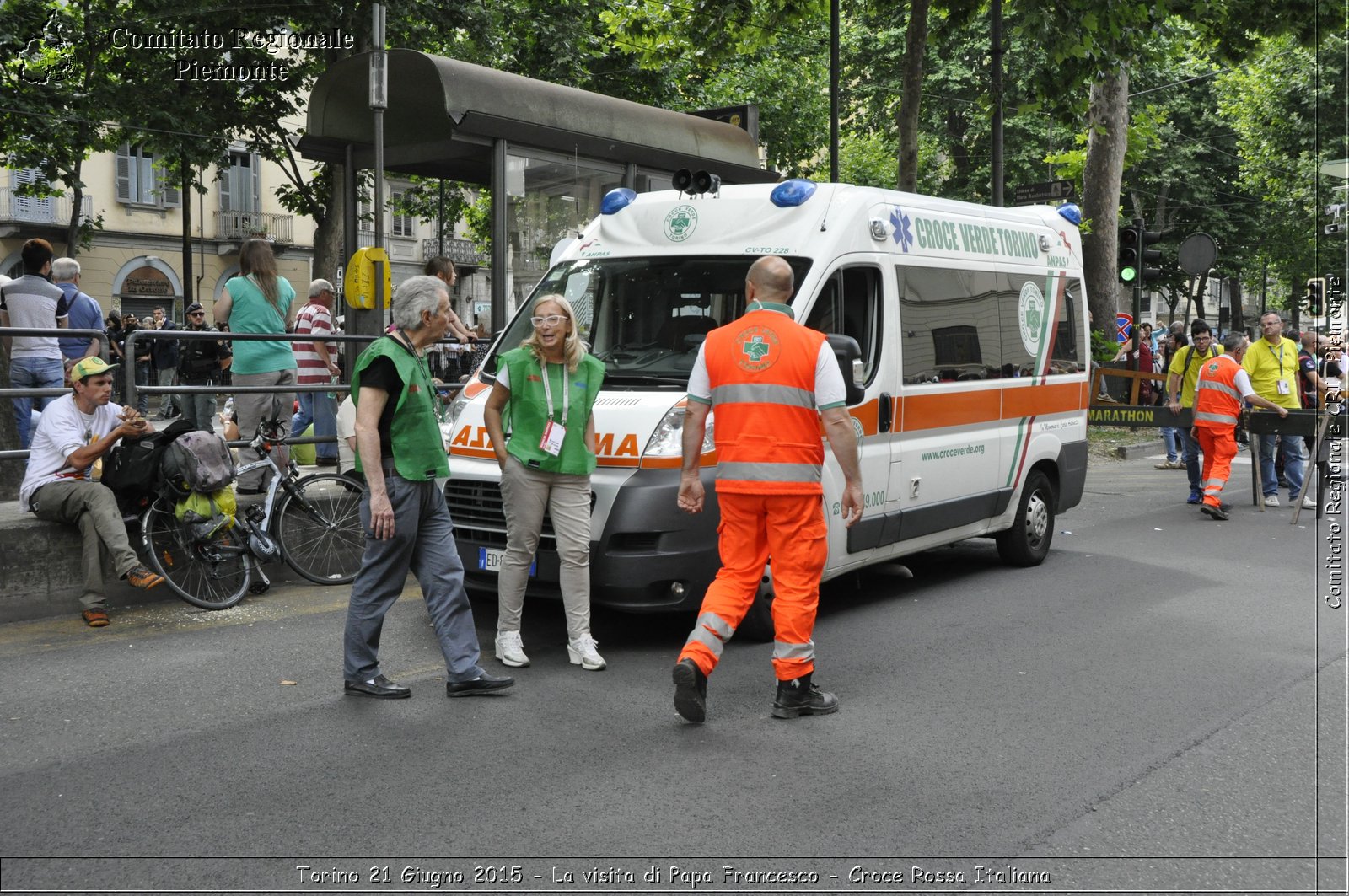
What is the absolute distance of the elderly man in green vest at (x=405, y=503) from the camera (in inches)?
219

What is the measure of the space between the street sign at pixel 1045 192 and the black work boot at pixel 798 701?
1331 centimetres

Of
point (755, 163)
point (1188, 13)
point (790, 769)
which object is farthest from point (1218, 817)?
point (1188, 13)

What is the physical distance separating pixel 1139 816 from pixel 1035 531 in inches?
202

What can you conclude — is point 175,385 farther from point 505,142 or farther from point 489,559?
point 505,142

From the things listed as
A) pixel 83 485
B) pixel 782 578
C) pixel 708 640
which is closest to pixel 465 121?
pixel 83 485

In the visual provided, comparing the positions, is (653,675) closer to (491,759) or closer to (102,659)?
(491,759)

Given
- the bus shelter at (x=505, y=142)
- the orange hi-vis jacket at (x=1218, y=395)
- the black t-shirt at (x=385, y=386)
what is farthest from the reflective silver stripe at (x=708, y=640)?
the orange hi-vis jacket at (x=1218, y=395)

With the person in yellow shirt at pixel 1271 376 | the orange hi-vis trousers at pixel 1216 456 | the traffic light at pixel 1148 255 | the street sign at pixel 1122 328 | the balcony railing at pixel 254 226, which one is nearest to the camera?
the orange hi-vis trousers at pixel 1216 456

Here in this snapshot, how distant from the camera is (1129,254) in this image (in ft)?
60.6

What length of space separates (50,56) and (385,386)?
19.3 metres

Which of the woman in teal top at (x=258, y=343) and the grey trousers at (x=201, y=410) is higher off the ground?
the woman in teal top at (x=258, y=343)

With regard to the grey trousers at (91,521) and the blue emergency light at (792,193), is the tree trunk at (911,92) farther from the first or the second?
the grey trousers at (91,521)

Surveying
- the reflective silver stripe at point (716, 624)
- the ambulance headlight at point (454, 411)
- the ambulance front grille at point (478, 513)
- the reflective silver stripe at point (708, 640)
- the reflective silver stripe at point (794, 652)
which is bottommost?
the reflective silver stripe at point (794, 652)

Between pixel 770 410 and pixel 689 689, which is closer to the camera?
pixel 689 689
